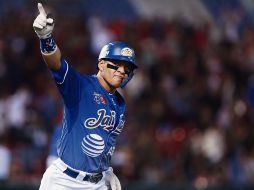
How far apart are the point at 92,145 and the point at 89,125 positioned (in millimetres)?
154

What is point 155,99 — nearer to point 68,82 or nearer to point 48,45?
point 68,82

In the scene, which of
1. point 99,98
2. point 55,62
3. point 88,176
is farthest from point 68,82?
point 88,176

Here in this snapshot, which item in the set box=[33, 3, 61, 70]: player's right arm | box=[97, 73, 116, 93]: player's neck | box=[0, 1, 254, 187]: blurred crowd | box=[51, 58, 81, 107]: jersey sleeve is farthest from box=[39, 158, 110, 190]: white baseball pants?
box=[0, 1, 254, 187]: blurred crowd

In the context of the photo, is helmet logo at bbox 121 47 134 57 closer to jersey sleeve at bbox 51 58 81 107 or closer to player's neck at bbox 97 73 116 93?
player's neck at bbox 97 73 116 93

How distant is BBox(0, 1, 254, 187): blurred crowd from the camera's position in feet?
40.2

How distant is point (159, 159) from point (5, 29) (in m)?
3.21

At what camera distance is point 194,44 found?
14828mm

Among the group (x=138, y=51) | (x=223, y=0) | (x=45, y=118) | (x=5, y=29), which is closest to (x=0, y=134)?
(x=45, y=118)

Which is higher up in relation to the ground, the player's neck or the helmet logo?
the helmet logo

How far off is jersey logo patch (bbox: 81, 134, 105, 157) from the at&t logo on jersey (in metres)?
0.08

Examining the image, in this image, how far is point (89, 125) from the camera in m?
6.65

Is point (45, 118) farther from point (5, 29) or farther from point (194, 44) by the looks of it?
point (194, 44)

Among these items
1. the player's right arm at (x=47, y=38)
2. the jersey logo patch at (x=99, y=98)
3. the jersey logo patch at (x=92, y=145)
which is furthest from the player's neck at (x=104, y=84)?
the player's right arm at (x=47, y=38)

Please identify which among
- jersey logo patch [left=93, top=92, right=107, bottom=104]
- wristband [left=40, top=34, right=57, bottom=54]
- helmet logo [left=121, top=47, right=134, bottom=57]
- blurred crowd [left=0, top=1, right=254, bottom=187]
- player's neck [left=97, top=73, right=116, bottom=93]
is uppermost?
wristband [left=40, top=34, right=57, bottom=54]
